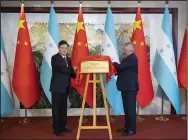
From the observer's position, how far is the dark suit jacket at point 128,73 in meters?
3.90

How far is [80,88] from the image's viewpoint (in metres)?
4.64

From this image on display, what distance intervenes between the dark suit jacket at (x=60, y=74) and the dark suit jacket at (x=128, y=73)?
2.10 feet

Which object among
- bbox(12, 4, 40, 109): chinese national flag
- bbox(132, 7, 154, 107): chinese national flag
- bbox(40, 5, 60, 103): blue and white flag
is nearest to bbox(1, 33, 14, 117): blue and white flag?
bbox(12, 4, 40, 109): chinese national flag

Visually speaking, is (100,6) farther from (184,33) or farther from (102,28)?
(184,33)

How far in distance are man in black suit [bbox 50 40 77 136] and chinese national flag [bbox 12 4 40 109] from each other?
2.51 ft

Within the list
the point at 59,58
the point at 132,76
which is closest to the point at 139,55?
the point at 132,76

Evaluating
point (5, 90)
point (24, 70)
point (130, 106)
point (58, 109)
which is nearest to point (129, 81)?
point (130, 106)

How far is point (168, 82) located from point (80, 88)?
4.53 feet

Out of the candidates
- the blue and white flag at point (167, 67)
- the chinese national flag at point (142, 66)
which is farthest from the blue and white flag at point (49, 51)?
the blue and white flag at point (167, 67)

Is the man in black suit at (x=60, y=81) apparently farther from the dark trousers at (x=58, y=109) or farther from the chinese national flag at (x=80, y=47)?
the chinese national flag at (x=80, y=47)

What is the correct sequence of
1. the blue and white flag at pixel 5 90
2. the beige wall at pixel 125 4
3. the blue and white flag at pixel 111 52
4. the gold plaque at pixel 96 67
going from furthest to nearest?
the beige wall at pixel 125 4 < the blue and white flag at pixel 111 52 < the blue and white flag at pixel 5 90 < the gold plaque at pixel 96 67

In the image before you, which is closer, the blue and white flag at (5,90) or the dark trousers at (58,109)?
the dark trousers at (58,109)

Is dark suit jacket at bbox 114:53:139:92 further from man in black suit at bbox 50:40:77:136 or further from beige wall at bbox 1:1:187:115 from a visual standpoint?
beige wall at bbox 1:1:187:115

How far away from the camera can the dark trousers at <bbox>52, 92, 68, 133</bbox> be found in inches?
157
